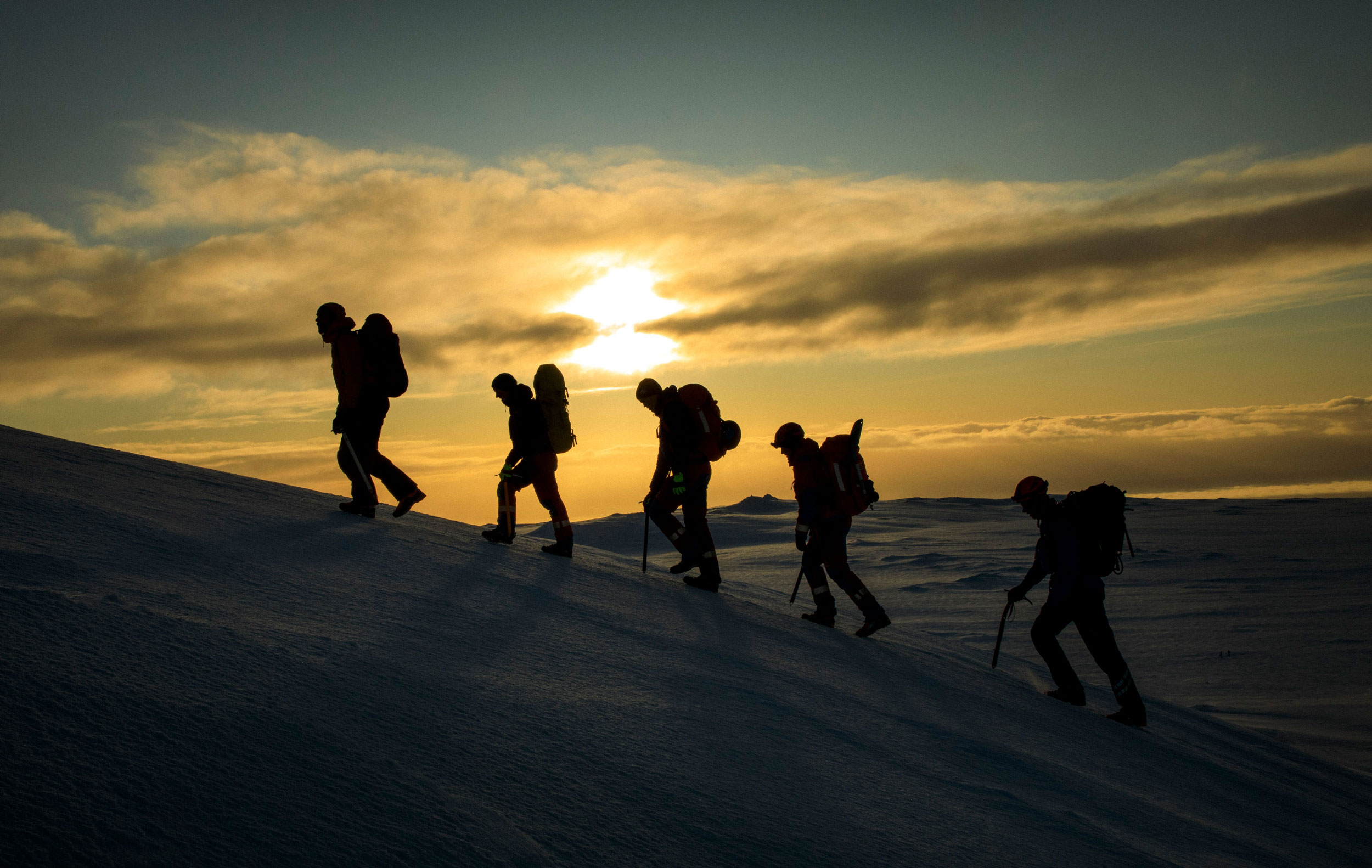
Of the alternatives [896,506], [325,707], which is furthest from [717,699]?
[896,506]

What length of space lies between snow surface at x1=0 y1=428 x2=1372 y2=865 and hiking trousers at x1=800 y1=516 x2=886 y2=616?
605mm

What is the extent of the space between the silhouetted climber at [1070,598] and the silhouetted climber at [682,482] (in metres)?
2.95

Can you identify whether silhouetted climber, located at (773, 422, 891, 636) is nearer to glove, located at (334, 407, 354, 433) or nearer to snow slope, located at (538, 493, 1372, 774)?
Result: snow slope, located at (538, 493, 1372, 774)

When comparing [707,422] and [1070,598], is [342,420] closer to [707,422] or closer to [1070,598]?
[707,422]

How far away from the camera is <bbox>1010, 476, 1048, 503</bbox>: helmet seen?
6980 mm

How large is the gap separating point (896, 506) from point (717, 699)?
47722 millimetres

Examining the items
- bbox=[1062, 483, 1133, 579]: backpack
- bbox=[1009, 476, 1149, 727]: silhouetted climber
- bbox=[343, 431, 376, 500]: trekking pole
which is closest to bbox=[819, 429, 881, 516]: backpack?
bbox=[1009, 476, 1149, 727]: silhouetted climber

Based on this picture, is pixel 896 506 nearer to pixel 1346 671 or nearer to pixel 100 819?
pixel 1346 671

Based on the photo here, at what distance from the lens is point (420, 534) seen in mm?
7066

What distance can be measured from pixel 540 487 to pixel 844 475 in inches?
119

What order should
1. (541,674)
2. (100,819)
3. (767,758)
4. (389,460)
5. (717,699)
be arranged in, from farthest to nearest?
(389,460)
(717,699)
(541,674)
(767,758)
(100,819)

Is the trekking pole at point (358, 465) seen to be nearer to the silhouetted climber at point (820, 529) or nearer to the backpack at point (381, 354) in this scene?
the backpack at point (381, 354)

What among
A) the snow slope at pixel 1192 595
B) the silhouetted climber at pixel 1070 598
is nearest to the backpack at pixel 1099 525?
the silhouetted climber at pixel 1070 598

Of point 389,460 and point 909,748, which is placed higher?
point 389,460
